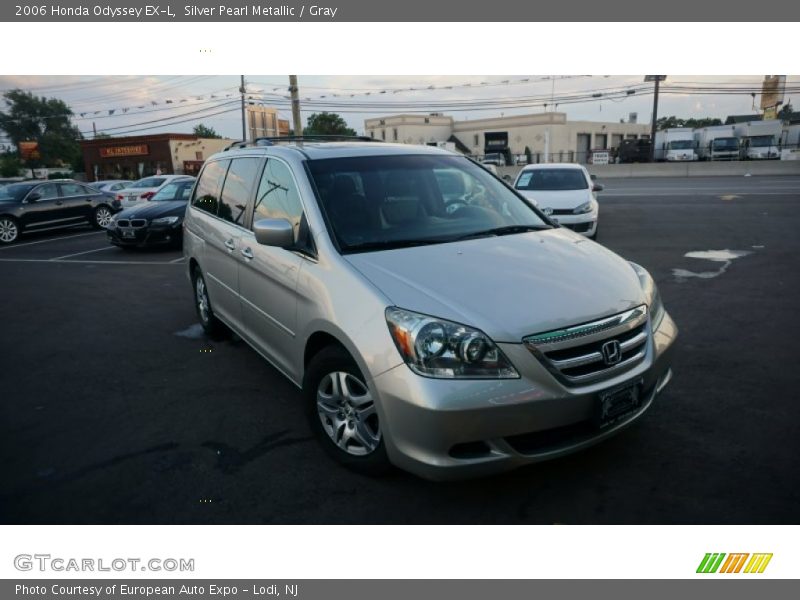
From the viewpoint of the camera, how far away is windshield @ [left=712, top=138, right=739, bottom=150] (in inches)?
1596

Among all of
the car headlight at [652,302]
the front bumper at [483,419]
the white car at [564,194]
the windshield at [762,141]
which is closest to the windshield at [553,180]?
the white car at [564,194]

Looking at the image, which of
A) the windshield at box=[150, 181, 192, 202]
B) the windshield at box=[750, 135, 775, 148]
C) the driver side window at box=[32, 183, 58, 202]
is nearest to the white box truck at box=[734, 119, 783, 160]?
the windshield at box=[750, 135, 775, 148]

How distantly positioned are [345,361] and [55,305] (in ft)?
20.3

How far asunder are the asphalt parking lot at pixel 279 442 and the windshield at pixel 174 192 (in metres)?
6.58

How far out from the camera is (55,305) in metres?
7.36

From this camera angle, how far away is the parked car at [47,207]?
14.2m

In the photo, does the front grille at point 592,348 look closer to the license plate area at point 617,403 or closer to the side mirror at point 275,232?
the license plate area at point 617,403

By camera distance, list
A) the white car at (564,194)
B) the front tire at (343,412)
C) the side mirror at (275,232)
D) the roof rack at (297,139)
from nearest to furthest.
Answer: the front tire at (343,412) → the side mirror at (275,232) → the roof rack at (297,139) → the white car at (564,194)

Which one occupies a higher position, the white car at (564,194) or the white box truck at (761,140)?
the white box truck at (761,140)

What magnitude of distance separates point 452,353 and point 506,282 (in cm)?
56

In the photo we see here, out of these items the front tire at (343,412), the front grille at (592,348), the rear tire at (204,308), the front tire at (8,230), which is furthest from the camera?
the front tire at (8,230)

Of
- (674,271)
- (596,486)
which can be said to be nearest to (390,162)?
(596,486)

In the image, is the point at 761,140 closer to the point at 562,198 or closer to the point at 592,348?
the point at 562,198

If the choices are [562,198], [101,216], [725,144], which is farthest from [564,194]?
[725,144]
